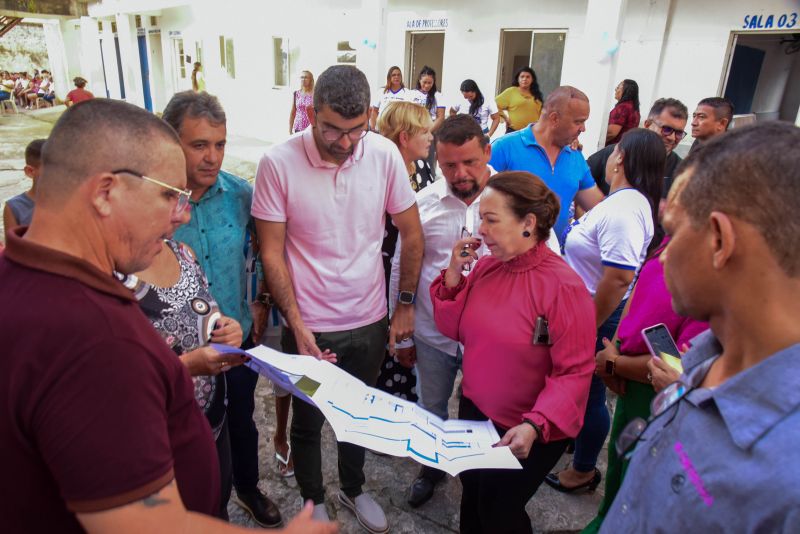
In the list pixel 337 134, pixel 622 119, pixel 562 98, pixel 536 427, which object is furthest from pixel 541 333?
pixel 622 119

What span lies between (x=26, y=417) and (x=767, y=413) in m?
1.21

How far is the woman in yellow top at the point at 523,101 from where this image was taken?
7.74 metres

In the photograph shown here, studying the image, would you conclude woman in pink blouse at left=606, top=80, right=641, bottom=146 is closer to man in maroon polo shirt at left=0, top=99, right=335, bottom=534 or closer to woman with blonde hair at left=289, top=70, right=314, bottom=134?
woman with blonde hair at left=289, top=70, right=314, bottom=134

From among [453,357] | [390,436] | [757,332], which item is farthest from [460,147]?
[757,332]

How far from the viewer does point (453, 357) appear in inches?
104

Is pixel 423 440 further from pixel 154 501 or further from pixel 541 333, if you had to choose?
pixel 154 501

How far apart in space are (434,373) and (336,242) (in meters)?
0.91

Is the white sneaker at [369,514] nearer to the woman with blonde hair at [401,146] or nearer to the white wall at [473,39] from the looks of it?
the woman with blonde hair at [401,146]

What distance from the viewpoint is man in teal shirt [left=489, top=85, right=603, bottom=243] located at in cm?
324

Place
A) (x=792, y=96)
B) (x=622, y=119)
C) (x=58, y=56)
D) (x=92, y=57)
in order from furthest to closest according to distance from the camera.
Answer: (x=58, y=56) < (x=92, y=57) < (x=792, y=96) < (x=622, y=119)

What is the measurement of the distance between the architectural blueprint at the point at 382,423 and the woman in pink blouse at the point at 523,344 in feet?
0.44

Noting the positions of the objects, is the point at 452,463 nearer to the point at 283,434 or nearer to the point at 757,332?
the point at 757,332

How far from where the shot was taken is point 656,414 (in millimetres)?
1152

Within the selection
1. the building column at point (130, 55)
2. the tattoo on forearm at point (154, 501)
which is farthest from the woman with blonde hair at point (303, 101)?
the building column at point (130, 55)
